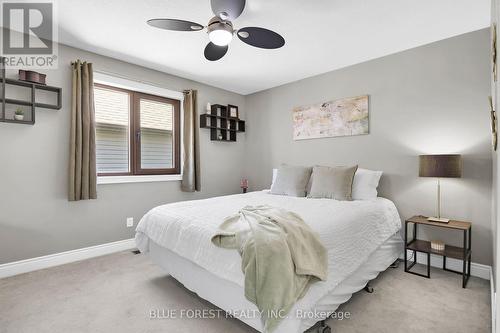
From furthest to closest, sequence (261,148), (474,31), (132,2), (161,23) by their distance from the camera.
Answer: (261,148)
(474,31)
(132,2)
(161,23)

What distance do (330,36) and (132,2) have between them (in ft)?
6.26

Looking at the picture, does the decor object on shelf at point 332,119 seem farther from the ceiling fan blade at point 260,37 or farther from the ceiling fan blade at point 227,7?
the ceiling fan blade at point 227,7

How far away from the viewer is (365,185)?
9.55ft

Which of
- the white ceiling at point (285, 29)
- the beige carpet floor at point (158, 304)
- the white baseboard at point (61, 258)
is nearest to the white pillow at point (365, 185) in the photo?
the beige carpet floor at point (158, 304)

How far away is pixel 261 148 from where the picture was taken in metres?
4.55

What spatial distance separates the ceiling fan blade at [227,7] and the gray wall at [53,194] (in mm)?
1962

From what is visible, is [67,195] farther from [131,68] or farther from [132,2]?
[132,2]

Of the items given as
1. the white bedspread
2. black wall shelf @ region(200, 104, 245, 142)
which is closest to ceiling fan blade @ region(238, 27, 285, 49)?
the white bedspread

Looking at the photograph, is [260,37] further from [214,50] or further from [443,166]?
[443,166]

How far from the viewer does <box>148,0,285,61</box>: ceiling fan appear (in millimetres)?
1883

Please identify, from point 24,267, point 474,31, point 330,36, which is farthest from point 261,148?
point 24,267

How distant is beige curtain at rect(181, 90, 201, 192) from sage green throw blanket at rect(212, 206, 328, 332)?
2299mm

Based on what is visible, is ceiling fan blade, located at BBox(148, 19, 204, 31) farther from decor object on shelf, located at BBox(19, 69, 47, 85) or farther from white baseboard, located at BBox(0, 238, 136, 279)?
white baseboard, located at BBox(0, 238, 136, 279)

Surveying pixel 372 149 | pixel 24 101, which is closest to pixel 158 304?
pixel 24 101
